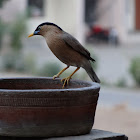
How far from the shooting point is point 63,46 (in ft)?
12.1

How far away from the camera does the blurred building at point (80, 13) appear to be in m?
25.7

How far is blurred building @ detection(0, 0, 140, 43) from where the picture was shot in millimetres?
25672

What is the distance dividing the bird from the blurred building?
65.8ft

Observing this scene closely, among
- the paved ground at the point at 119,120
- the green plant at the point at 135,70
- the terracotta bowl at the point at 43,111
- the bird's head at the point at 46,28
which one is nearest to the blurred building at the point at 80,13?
the green plant at the point at 135,70

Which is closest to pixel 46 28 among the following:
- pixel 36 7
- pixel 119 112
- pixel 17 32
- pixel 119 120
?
pixel 119 120

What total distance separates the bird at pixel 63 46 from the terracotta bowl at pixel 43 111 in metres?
0.56

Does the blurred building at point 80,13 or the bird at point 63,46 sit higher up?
the bird at point 63,46

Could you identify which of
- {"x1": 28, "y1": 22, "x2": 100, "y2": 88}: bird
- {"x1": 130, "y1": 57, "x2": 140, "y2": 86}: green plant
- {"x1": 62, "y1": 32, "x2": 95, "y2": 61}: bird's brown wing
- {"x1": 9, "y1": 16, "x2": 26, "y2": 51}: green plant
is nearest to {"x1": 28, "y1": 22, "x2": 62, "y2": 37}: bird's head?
{"x1": 28, "y1": 22, "x2": 100, "y2": 88}: bird

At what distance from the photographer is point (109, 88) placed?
14570 mm

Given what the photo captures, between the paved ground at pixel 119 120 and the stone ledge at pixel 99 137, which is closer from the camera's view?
the stone ledge at pixel 99 137

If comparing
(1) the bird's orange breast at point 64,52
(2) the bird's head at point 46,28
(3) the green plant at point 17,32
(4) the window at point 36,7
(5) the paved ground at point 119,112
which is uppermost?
(2) the bird's head at point 46,28

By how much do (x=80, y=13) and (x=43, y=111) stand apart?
77.6 ft

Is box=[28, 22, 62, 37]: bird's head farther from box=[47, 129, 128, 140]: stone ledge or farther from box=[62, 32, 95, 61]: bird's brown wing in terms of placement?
box=[47, 129, 128, 140]: stone ledge

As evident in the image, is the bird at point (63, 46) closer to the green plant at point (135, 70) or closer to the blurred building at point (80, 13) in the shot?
the green plant at point (135, 70)
